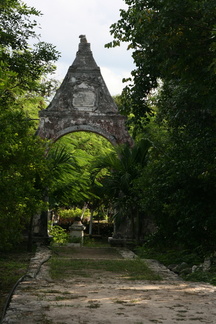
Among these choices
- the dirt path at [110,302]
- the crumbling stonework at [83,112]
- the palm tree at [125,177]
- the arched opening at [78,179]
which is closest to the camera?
the dirt path at [110,302]

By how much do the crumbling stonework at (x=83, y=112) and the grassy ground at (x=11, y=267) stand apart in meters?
4.58

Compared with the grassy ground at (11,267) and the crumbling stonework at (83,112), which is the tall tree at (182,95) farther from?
the crumbling stonework at (83,112)

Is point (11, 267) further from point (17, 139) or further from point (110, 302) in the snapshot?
point (110, 302)

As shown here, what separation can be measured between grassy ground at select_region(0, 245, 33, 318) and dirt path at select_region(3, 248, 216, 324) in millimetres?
619

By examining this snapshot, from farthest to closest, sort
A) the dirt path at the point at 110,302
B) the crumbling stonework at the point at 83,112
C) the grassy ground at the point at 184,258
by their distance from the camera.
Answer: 1. the crumbling stonework at the point at 83,112
2. the grassy ground at the point at 184,258
3. the dirt path at the point at 110,302

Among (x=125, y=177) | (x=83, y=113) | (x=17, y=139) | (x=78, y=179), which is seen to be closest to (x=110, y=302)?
(x=17, y=139)

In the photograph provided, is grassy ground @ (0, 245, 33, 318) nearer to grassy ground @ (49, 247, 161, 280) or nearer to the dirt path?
the dirt path

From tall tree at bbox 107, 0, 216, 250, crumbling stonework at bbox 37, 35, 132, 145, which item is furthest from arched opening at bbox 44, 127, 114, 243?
tall tree at bbox 107, 0, 216, 250

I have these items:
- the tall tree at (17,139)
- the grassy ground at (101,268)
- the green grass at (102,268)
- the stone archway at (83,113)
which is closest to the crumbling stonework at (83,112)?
the stone archway at (83,113)

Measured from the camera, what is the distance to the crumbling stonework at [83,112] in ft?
58.3

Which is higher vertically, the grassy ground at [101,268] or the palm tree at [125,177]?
the palm tree at [125,177]

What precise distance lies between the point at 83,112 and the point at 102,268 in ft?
27.1

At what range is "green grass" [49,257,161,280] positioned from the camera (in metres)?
9.50

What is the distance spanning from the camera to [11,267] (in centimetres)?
1134
